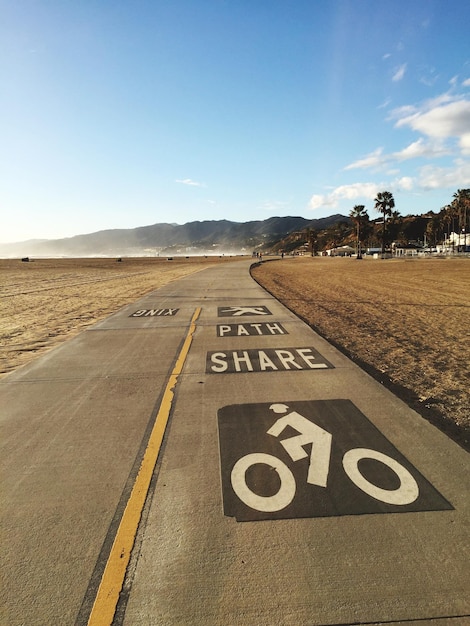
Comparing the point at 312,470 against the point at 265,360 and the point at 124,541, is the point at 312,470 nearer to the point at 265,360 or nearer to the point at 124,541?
the point at 124,541

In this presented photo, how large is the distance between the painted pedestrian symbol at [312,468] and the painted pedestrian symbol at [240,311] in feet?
25.3

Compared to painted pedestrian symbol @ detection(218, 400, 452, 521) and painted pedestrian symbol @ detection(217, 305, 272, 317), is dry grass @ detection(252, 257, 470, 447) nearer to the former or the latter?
painted pedestrian symbol @ detection(218, 400, 452, 521)

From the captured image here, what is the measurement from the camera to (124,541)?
9.18 feet

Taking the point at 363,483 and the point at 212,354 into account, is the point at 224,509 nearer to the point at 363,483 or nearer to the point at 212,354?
the point at 363,483

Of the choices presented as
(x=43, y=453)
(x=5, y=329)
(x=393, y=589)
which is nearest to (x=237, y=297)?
(x=5, y=329)

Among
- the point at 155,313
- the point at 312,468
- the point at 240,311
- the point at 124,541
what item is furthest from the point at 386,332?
the point at 124,541

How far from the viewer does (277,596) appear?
7.73ft

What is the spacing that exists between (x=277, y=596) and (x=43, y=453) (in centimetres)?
296

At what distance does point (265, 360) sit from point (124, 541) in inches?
193

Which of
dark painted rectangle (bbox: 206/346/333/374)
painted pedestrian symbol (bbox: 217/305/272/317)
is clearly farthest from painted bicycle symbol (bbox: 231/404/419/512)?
painted pedestrian symbol (bbox: 217/305/272/317)

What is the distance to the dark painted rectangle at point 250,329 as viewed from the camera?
978 cm

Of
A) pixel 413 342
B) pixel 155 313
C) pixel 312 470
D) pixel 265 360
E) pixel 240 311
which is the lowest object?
pixel 413 342

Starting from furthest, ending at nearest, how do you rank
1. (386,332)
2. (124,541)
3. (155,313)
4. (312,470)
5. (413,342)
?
(155,313), (386,332), (413,342), (312,470), (124,541)

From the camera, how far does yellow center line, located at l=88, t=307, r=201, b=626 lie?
2279 mm
